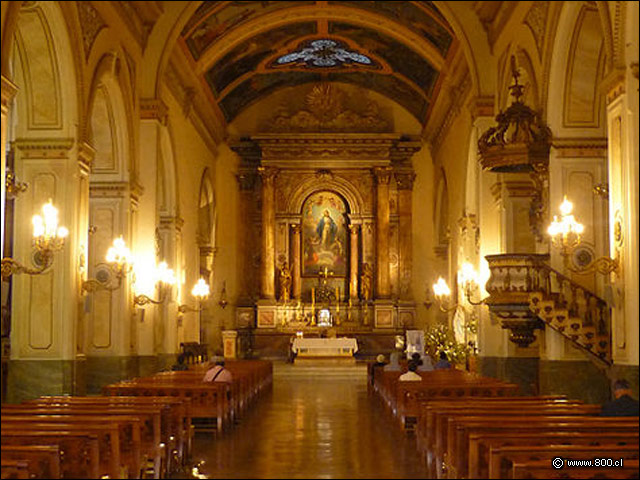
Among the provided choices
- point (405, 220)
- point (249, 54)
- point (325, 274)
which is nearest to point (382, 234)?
point (405, 220)

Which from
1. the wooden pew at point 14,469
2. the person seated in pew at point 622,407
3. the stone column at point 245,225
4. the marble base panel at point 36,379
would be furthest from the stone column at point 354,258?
the wooden pew at point 14,469

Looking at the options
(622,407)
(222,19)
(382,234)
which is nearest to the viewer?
(622,407)

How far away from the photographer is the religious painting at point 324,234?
31656 mm

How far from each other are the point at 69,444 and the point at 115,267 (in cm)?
981

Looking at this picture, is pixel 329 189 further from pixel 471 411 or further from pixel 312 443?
pixel 471 411

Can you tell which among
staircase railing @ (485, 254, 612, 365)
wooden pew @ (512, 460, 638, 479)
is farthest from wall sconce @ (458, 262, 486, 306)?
wooden pew @ (512, 460, 638, 479)

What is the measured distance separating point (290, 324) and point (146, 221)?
476 inches

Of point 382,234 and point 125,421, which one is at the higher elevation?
point 382,234

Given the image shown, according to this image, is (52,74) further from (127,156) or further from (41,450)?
(41,450)

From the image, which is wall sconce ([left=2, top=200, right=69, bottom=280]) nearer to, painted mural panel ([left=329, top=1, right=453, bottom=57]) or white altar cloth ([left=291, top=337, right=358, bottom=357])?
painted mural panel ([left=329, top=1, right=453, bottom=57])

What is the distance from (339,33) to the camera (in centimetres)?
2628

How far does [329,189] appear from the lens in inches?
1244

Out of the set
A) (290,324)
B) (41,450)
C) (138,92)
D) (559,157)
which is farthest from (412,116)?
(41,450)

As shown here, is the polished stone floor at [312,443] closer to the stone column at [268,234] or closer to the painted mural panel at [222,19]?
the painted mural panel at [222,19]
